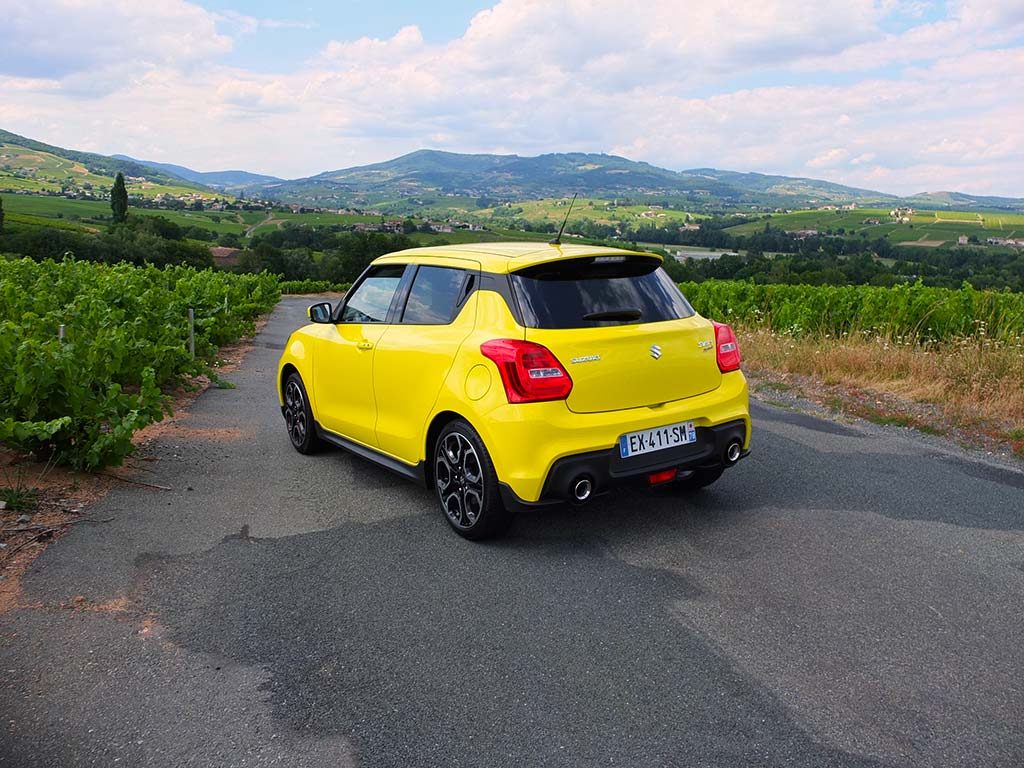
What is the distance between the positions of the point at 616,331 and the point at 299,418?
140 inches

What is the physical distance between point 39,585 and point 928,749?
13.9 ft

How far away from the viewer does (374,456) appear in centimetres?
602

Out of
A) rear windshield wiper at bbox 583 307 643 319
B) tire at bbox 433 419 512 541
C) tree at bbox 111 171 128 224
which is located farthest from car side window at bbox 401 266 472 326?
tree at bbox 111 171 128 224

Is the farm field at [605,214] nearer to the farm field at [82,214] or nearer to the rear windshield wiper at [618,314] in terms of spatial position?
the farm field at [82,214]

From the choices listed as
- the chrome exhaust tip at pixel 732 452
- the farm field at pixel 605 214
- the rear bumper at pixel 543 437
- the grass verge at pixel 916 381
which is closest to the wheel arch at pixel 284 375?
the rear bumper at pixel 543 437

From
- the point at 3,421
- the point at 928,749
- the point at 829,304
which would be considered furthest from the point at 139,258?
the point at 928,749

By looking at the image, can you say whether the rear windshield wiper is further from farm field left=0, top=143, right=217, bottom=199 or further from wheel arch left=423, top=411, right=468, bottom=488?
farm field left=0, top=143, right=217, bottom=199

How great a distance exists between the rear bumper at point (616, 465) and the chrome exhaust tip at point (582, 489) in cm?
2

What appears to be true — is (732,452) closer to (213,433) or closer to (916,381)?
(213,433)

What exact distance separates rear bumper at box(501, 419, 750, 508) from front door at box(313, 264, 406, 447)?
6.07 feet

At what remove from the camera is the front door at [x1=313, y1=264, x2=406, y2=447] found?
6.08m

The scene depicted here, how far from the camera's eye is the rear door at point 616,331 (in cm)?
470

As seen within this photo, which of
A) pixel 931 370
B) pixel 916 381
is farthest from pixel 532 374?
pixel 931 370

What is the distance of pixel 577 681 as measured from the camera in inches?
133
